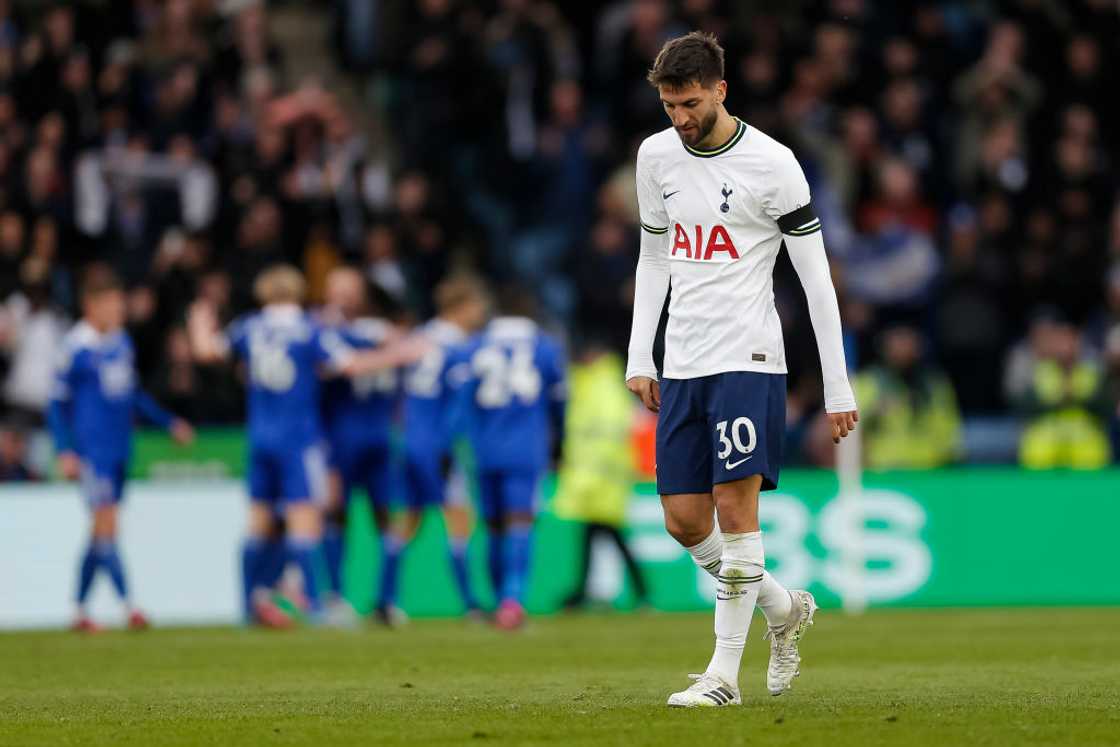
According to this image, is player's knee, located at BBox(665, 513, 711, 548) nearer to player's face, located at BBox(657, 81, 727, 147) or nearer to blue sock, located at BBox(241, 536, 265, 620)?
player's face, located at BBox(657, 81, 727, 147)

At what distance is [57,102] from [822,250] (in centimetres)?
1250

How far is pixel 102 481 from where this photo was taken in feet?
47.7

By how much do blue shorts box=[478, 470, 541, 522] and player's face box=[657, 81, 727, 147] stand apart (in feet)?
24.2

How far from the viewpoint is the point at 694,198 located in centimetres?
754

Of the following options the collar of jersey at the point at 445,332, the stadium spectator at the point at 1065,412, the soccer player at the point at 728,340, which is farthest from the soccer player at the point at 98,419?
the soccer player at the point at 728,340

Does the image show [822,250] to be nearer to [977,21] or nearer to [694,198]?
[694,198]

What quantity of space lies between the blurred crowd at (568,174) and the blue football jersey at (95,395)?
154cm

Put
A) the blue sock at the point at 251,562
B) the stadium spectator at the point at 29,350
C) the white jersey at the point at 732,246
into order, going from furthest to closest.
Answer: the stadium spectator at the point at 29,350
the blue sock at the point at 251,562
the white jersey at the point at 732,246

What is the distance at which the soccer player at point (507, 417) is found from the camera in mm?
14500

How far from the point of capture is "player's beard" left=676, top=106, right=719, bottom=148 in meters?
7.34

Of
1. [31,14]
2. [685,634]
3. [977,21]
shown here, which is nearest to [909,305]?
[977,21]

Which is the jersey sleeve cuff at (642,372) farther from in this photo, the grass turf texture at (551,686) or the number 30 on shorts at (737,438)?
the grass turf texture at (551,686)

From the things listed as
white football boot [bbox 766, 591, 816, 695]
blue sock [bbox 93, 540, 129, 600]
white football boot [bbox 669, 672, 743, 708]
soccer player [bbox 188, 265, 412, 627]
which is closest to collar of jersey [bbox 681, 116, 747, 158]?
white football boot [bbox 766, 591, 816, 695]

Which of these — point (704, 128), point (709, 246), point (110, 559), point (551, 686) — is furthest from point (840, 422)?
point (110, 559)
